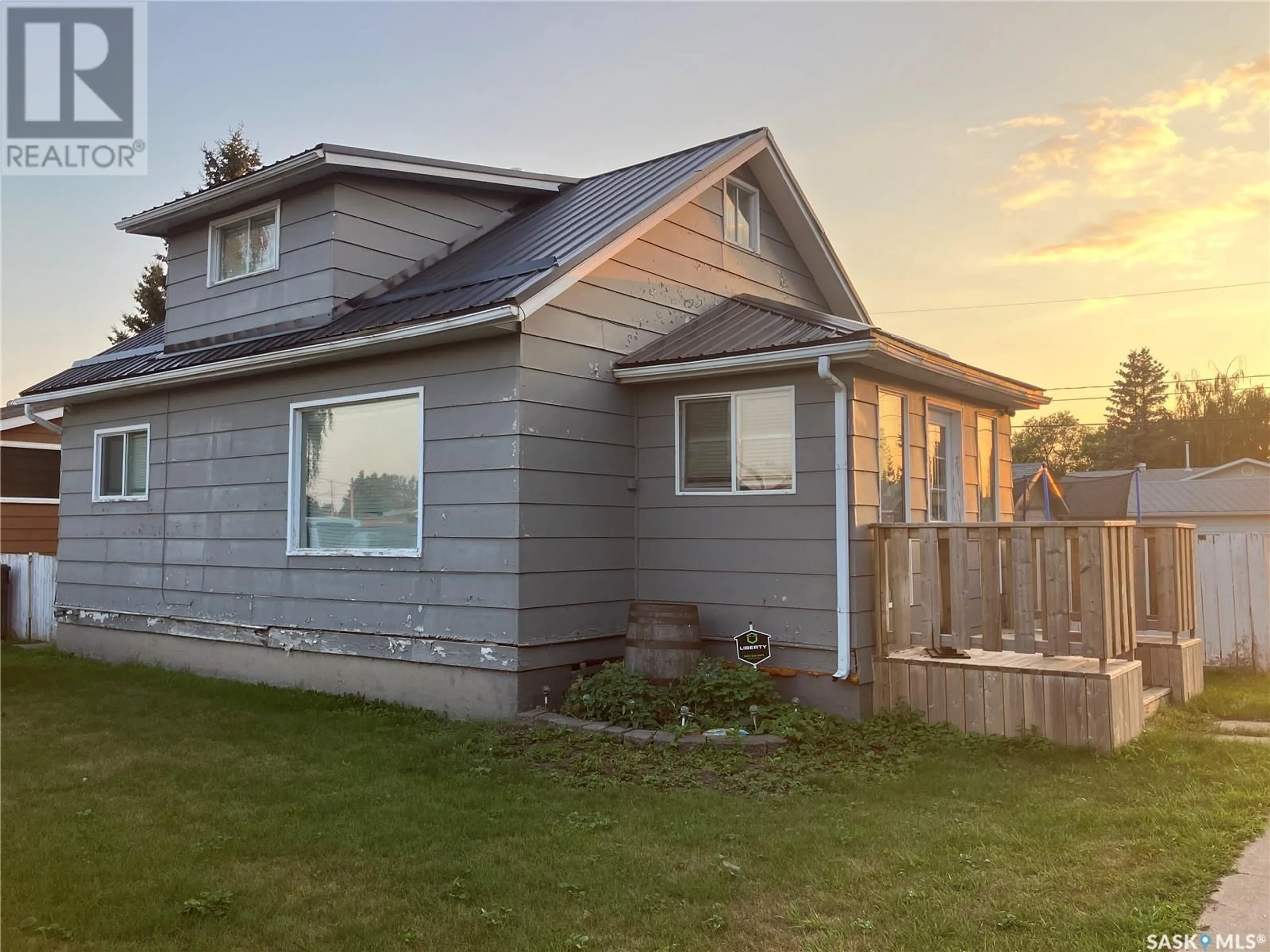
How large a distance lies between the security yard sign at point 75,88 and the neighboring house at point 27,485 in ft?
30.8

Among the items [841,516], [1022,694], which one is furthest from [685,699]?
[1022,694]

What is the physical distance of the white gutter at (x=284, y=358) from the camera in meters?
7.14

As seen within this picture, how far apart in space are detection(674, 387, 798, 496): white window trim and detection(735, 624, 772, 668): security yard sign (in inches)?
45.9

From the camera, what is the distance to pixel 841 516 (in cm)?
710

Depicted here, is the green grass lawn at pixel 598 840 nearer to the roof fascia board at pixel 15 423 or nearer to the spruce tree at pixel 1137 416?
the roof fascia board at pixel 15 423

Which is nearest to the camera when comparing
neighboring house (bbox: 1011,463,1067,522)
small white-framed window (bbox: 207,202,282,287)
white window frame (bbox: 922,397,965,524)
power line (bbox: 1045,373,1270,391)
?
white window frame (bbox: 922,397,965,524)

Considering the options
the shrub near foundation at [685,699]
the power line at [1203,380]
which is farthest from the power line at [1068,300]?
the shrub near foundation at [685,699]

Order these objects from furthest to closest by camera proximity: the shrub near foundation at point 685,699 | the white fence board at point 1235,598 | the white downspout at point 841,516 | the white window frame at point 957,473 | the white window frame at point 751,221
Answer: the white window frame at point 751,221, the white fence board at point 1235,598, the white window frame at point 957,473, the white downspout at point 841,516, the shrub near foundation at point 685,699

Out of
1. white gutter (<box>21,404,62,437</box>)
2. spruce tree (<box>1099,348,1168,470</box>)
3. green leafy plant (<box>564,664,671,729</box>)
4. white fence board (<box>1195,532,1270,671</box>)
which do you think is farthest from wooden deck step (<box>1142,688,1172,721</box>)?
spruce tree (<box>1099,348,1168,470</box>)

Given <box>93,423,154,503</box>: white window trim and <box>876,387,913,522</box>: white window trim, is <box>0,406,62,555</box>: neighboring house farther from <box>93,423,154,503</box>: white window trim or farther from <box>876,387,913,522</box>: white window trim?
<box>876,387,913,522</box>: white window trim

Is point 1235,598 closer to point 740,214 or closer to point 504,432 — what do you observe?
point 740,214

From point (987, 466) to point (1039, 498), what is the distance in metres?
9.94

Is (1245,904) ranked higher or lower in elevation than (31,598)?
lower

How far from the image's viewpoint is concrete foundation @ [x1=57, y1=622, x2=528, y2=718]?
24.2ft
